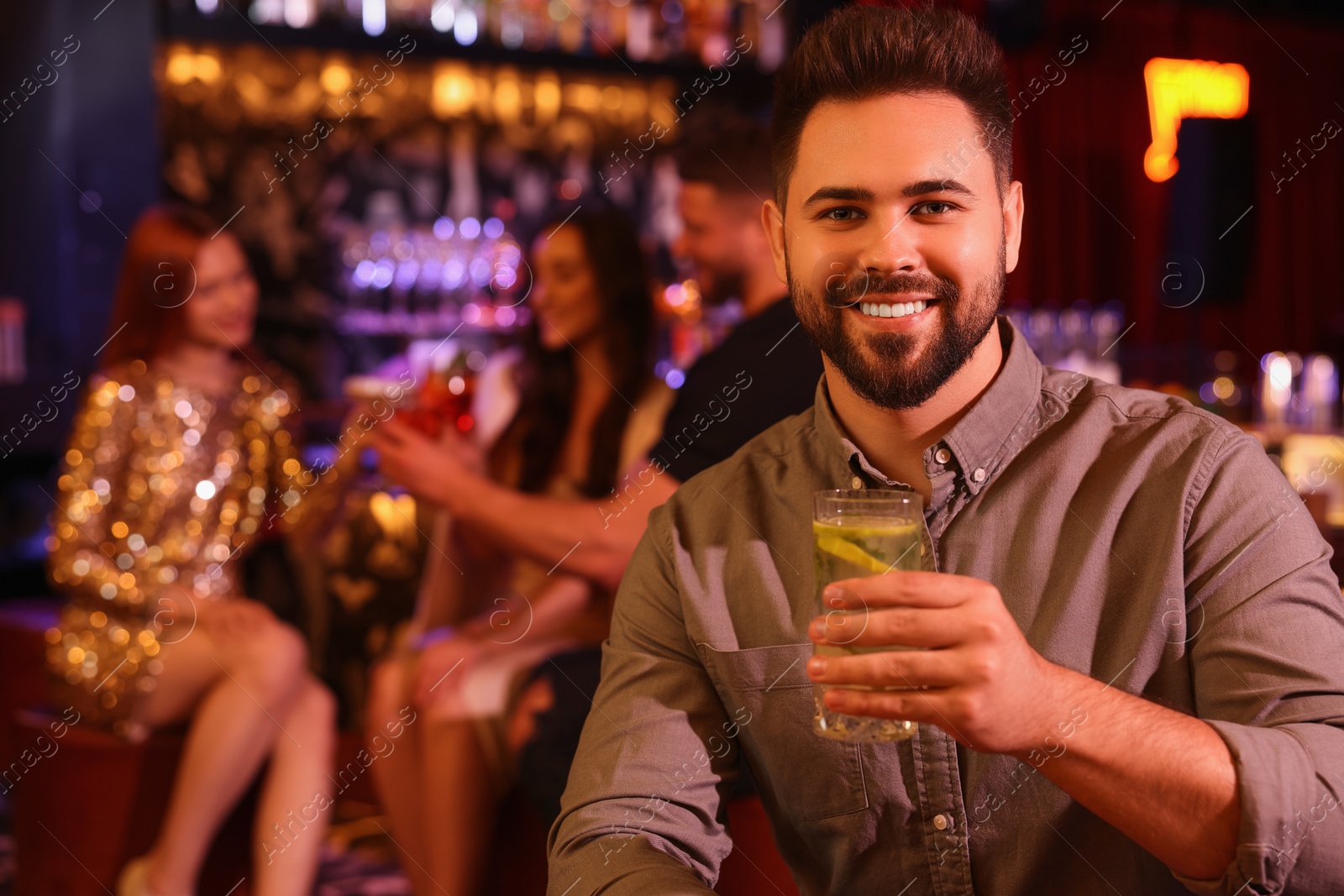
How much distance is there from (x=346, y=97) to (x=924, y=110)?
13.2ft

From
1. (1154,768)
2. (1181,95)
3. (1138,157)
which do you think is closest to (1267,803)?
(1154,768)

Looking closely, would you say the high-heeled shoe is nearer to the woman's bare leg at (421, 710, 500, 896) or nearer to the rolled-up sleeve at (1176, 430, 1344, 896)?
→ the woman's bare leg at (421, 710, 500, 896)

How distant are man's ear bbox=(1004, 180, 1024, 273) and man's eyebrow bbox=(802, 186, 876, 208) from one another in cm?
18

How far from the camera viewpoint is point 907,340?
120cm

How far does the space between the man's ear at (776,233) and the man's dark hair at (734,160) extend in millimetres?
823

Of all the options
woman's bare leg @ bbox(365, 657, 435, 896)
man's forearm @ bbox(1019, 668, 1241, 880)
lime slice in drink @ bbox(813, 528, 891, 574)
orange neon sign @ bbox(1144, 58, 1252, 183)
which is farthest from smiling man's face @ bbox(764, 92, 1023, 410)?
orange neon sign @ bbox(1144, 58, 1252, 183)

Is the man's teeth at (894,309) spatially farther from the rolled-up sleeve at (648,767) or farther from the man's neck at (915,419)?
the rolled-up sleeve at (648,767)

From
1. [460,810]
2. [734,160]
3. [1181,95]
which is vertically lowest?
[460,810]

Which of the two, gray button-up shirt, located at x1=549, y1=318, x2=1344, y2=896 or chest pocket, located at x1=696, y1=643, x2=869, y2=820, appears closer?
gray button-up shirt, located at x1=549, y1=318, x2=1344, y2=896

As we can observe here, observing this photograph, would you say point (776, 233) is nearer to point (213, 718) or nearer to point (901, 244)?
point (901, 244)

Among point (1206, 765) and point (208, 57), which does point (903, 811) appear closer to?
point (1206, 765)

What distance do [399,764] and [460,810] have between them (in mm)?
270

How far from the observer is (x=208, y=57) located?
455 centimetres

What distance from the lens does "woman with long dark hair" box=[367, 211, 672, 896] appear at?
232cm
